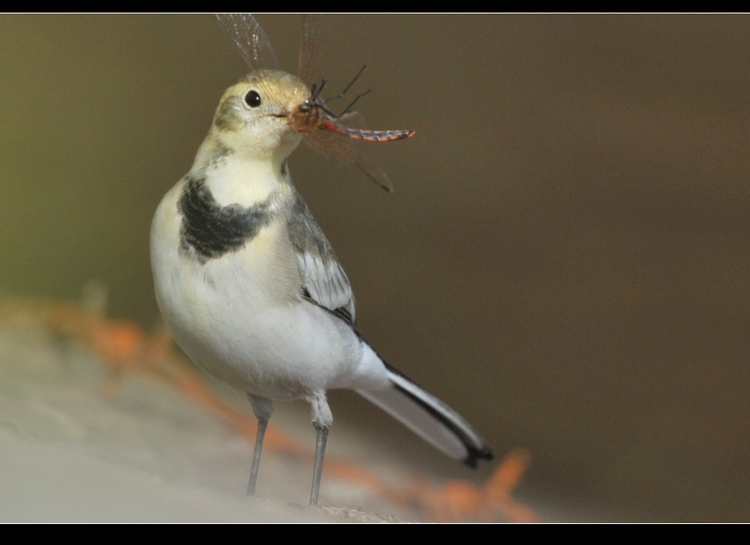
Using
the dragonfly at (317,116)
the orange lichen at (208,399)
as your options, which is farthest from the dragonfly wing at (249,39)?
the orange lichen at (208,399)

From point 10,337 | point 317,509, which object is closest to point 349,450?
point 10,337

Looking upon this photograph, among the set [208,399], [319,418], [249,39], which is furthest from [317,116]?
[208,399]

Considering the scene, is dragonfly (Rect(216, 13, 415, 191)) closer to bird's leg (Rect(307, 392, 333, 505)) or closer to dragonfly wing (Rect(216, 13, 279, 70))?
dragonfly wing (Rect(216, 13, 279, 70))

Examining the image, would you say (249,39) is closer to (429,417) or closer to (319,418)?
(319,418)

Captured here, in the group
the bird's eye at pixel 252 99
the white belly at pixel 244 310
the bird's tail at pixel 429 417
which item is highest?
the bird's eye at pixel 252 99

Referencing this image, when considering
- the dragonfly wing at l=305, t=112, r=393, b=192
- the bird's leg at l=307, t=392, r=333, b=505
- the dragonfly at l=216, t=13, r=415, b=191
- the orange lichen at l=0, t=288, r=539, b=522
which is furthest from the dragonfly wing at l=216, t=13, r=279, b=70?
the orange lichen at l=0, t=288, r=539, b=522

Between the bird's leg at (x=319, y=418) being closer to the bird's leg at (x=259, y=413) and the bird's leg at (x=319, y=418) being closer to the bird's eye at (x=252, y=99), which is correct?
the bird's leg at (x=259, y=413)

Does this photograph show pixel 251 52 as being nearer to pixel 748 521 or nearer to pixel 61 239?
pixel 61 239
